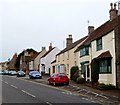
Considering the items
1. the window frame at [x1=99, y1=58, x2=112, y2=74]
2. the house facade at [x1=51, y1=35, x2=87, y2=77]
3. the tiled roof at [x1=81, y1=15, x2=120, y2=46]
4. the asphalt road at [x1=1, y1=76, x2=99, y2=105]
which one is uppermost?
the tiled roof at [x1=81, y1=15, x2=120, y2=46]

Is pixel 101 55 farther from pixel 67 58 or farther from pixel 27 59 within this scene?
pixel 27 59

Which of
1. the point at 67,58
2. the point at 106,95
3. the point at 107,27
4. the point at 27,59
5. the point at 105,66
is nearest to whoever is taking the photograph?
the point at 106,95

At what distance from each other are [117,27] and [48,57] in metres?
55.0

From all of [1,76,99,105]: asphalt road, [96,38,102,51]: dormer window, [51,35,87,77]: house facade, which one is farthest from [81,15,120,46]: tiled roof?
[51,35,87,77]: house facade

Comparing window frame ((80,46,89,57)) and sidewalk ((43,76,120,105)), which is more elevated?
window frame ((80,46,89,57))

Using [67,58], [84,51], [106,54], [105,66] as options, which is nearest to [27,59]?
[67,58]

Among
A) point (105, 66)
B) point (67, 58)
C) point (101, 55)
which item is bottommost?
point (105, 66)

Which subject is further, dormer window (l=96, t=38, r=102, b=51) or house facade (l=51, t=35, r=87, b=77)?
house facade (l=51, t=35, r=87, b=77)

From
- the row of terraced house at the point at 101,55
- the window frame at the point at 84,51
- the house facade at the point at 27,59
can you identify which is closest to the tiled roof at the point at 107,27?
the row of terraced house at the point at 101,55

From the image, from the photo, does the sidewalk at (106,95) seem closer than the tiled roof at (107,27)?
Yes

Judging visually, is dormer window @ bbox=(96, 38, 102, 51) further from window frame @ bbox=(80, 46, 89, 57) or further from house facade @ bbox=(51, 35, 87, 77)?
house facade @ bbox=(51, 35, 87, 77)

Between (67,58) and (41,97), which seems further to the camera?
(67,58)

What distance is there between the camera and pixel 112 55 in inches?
1249

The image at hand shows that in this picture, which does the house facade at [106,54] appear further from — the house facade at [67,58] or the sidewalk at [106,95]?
the house facade at [67,58]
